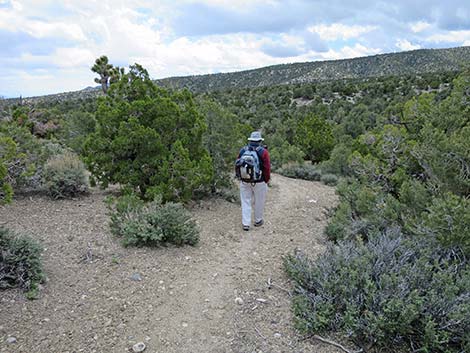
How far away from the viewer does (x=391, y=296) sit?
4398 millimetres

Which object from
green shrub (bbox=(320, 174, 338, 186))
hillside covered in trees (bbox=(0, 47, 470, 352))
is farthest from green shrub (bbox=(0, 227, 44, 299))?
green shrub (bbox=(320, 174, 338, 186))

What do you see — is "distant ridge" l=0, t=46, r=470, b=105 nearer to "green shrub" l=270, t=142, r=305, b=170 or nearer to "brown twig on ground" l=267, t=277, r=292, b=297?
"green shrub" l=270, t=142, r=305, b=170

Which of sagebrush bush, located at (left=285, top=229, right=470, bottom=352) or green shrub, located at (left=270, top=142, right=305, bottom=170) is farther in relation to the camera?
green shrub, located at (left=270, top=142, right=305, bottom=170)

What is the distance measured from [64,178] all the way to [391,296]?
686 centimetres

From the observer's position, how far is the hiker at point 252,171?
25.1 ft

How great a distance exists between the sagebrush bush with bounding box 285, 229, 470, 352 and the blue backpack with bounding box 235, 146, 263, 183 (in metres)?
2.69

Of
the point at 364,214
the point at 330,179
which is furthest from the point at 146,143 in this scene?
the point at 330,179

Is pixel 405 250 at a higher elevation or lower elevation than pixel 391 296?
higher

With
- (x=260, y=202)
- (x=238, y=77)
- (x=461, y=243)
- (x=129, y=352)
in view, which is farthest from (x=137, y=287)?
(x=238, y=77)

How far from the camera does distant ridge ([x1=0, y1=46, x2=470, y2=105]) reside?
54.1m

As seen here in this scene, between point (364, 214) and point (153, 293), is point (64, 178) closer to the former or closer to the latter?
point (153, 293)

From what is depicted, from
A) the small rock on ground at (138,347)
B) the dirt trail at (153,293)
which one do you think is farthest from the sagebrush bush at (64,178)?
the small rock on ground at (138,347)

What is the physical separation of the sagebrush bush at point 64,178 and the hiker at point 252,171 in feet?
11.7

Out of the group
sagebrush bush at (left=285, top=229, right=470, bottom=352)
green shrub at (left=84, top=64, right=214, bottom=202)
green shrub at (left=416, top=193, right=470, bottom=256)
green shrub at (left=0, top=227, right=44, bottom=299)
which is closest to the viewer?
sagebrush bush at (left=285, top=229, right=470, bottom=352)
